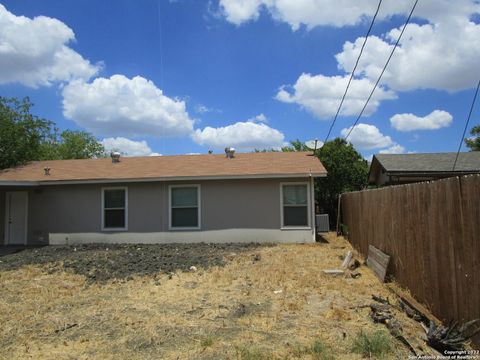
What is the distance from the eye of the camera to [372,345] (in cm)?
409

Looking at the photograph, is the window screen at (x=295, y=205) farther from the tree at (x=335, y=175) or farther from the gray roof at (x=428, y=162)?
the tree at (x=335, y=175)

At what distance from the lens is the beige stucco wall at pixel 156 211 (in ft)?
43.9

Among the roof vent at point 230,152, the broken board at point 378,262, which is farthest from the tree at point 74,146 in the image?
the broken board at point 378,262

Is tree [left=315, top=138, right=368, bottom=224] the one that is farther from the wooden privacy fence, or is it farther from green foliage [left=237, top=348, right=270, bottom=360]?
green foliage [left=237, top=348, right=270, bottom=360]

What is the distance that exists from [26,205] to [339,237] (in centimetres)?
1158

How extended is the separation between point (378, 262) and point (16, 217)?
41.1 ft

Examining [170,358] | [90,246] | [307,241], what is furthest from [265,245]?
[170,358]

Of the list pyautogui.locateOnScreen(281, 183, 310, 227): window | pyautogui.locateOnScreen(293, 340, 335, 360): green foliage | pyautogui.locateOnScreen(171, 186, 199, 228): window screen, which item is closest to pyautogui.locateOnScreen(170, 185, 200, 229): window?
pyautogui.locateOnScreen(171, 186, 199, 228): window screen

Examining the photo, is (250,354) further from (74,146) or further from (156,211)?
(74,146)

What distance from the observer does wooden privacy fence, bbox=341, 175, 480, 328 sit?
3.96 metres

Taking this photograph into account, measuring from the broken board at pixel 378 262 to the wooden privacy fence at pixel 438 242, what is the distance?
0.12 m

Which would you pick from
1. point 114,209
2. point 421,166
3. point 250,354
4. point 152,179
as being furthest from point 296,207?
point 250,354

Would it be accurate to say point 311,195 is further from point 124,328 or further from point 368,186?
→ point 368,186

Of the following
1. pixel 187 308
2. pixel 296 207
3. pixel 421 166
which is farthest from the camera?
pixel 421 166
